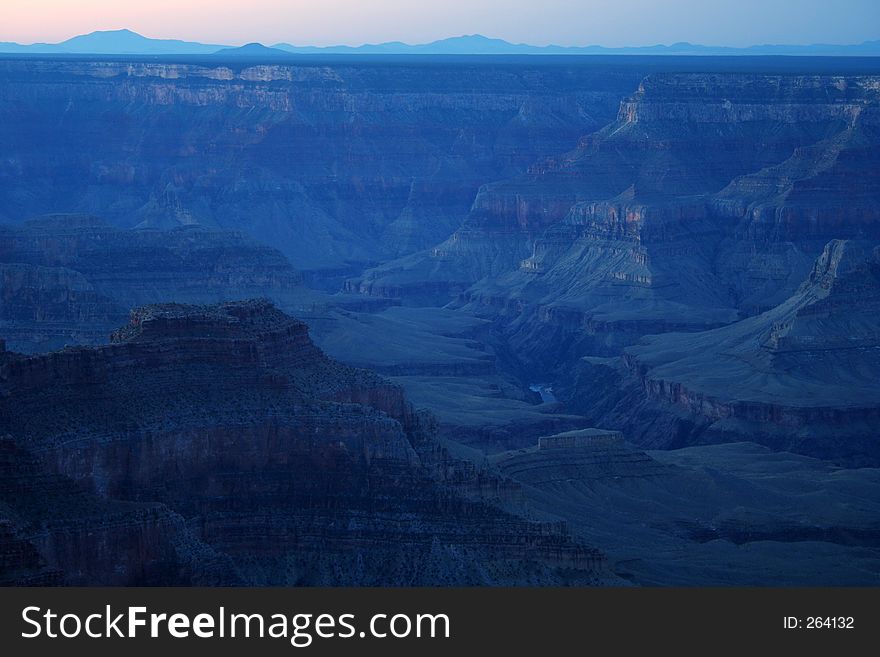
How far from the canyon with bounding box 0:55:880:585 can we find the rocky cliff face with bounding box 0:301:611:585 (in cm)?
10

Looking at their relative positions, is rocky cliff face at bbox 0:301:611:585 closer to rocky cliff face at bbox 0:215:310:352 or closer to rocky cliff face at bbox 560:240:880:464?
rocky cliff face at bbox 0:215:310:352

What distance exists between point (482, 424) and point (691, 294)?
54.9 meters

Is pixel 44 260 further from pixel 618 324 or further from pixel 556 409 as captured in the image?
pixel 618 324

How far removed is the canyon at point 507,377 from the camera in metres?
60.6

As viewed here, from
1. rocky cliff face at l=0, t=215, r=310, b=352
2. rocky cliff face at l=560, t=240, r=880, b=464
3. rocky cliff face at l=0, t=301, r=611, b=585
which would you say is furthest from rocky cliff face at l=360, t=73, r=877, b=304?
rocky cliff face at l=0, t=301, r=611, b=585

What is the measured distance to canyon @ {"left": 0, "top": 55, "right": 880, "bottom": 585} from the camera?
60.6 meters

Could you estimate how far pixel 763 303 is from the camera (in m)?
156

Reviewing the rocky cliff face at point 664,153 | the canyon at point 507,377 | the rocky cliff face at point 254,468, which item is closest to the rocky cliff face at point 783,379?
the canyon at point 507,377

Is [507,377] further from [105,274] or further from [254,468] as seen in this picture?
[254,468]

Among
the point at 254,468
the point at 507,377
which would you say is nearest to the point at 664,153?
the point at 507,377

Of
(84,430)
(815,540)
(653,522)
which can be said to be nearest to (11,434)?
(84,430)

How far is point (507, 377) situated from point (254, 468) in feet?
243

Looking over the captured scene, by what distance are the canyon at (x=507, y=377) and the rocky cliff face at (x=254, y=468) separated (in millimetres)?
95

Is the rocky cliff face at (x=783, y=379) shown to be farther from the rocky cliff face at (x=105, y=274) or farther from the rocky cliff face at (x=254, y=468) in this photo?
the rocky cliff face at (x=254, y=468)
